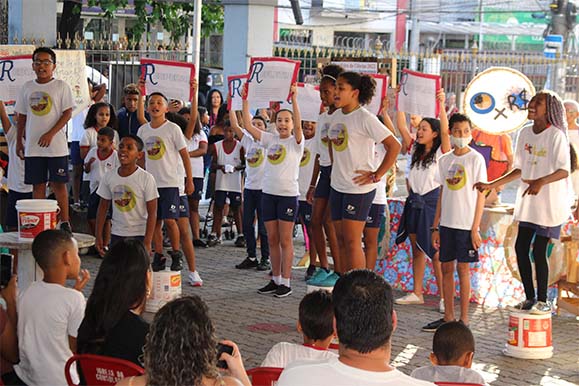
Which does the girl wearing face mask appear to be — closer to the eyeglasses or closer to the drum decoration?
the drum decoration

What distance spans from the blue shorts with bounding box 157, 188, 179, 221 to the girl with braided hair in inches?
121

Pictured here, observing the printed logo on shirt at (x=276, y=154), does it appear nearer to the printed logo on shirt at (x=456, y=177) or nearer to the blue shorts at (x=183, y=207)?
the blue shorts at (x=183, y=207)

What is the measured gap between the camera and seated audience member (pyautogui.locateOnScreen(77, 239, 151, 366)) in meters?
5.05

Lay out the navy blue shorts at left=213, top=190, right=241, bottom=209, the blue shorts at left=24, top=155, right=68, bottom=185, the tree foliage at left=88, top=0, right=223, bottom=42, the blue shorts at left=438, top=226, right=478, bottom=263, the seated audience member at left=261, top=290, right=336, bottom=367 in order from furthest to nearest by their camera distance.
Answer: the tree foliage at left=88, top=0, right=223, bottom=42 < the navy blue shorts at left=213, top=190, right=241, bottom=209 < the blue shorts at left=24, top=155, right=68, bottom=185 < the blue shorts at left=438, top=226, right=478, bottom=263 < the seated audience member at left=261, top=290, right=336, bottom=367

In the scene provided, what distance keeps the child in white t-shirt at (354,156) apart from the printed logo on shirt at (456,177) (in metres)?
0.49

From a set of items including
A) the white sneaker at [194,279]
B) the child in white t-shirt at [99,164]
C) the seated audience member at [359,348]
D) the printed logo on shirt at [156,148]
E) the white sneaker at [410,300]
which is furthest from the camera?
the child in white t-shirt at [99,164]

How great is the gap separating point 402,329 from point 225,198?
4.17 m

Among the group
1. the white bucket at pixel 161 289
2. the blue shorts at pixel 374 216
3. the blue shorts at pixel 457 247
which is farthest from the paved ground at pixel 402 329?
the blue shorts at pixel 374 216

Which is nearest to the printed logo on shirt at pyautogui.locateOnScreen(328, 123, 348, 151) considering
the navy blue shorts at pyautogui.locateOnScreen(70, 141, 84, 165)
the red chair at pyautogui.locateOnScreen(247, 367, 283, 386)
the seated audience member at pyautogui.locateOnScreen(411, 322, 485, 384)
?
the seated audience member at pyautogui.locateOnScreen(411, 322, 485, 384)

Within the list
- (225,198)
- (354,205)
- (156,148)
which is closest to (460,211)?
(354,205)

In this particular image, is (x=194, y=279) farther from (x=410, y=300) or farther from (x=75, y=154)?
(x=75, y=154)

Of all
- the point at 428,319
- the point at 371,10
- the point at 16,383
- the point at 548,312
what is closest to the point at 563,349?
the point at 548,312

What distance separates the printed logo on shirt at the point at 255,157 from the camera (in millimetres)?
11508

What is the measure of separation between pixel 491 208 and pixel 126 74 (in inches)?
250
